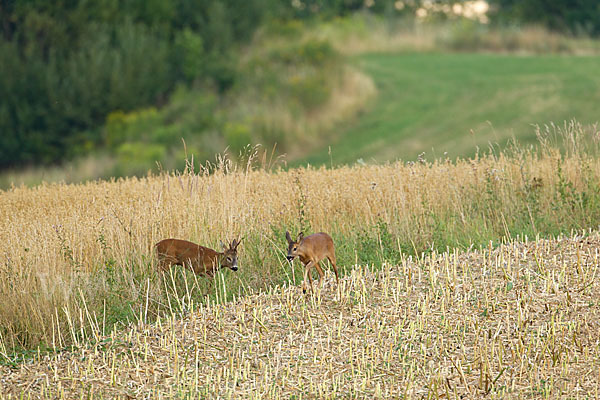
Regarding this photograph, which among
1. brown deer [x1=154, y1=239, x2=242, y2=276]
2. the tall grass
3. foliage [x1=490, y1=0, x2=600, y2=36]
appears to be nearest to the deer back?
brown deer [x1=154, y1=239, x2=242, y2=276]

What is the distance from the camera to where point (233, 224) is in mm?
7859

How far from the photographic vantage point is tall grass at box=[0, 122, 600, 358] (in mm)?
6324

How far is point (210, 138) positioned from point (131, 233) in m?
13.2

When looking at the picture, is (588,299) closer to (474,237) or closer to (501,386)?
(501,386)

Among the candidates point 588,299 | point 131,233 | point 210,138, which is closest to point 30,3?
point 210,138

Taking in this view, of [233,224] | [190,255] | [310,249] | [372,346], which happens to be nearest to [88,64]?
[233,224]

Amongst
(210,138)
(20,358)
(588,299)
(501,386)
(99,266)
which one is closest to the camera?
(501,386)

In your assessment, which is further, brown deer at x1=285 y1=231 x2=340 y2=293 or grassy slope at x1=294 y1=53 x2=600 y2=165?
grassy slope at x1=294 y1=53 x2=600 y2=165

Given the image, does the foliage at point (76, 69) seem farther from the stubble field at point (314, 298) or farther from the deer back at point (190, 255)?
the deer back at point (190, 255)

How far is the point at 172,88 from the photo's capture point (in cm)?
2500

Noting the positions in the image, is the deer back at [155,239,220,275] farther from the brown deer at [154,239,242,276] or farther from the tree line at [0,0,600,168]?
the tree line at [0,0,600,168]

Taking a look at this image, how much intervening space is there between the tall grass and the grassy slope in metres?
6.14

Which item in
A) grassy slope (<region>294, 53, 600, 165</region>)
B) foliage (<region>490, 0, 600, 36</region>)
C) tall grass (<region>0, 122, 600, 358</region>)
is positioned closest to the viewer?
tall grass (<region>0, 122, 600, 358</region>)

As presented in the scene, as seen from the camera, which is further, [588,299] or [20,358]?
[588,299]
